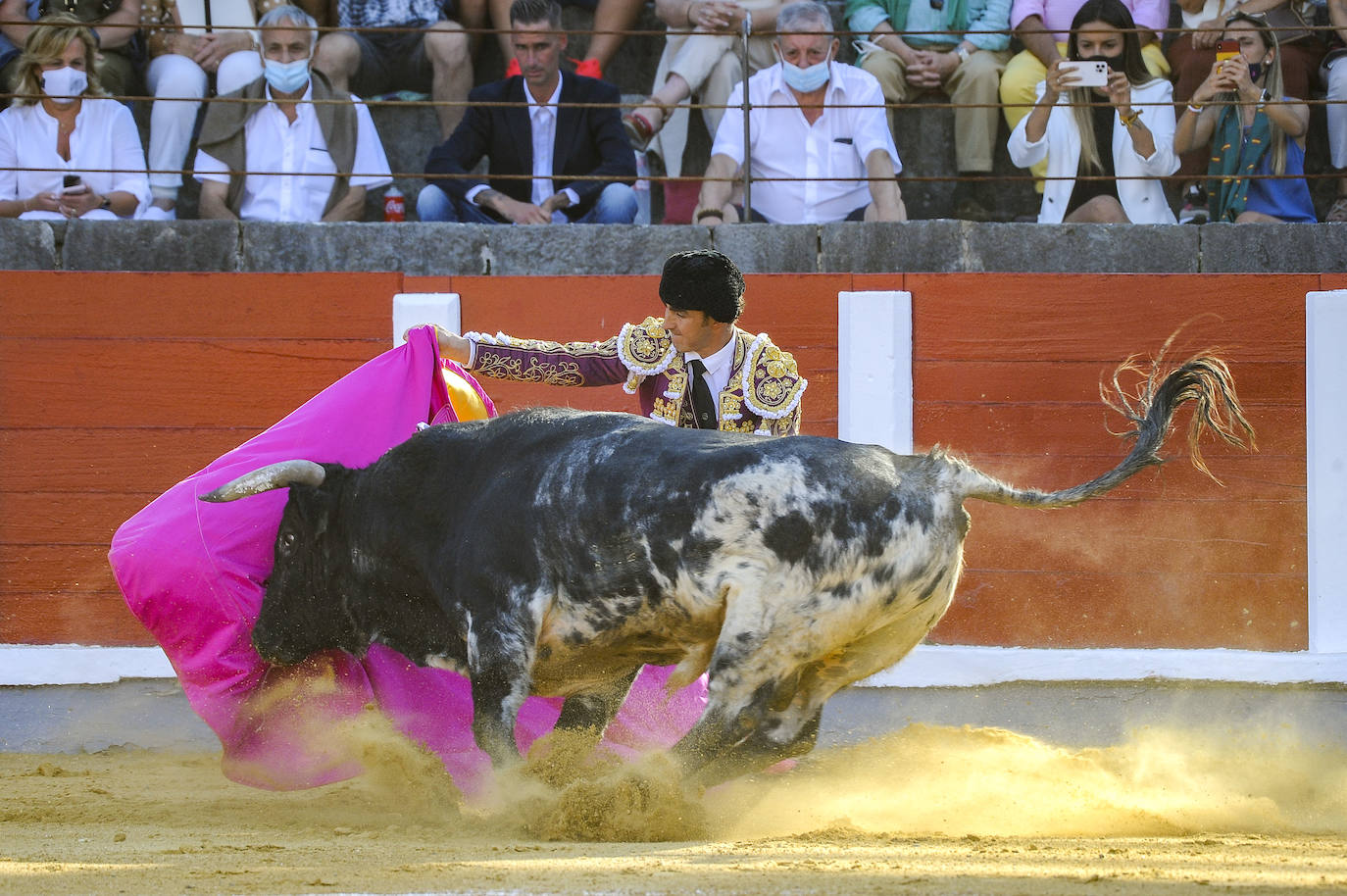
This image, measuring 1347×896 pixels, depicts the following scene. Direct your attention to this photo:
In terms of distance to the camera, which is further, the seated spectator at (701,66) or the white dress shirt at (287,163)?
the seated spectator at (701,66)

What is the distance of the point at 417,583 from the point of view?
3.29 m

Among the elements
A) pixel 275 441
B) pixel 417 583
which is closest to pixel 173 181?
pixel 275 441

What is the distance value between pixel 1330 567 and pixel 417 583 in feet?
10.5

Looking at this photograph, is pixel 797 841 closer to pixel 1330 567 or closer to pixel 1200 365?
pixel 1200 365

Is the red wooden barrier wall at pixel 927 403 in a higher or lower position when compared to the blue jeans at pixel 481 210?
lower

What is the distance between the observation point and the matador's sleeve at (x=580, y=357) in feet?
11.8

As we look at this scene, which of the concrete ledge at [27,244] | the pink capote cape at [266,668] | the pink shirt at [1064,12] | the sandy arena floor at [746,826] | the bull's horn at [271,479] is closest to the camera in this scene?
the sandy arena floor at [746,826]

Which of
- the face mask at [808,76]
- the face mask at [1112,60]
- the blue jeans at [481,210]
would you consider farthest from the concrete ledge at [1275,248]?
the blue jeans at [481,210]

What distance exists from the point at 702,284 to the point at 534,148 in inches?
92.6

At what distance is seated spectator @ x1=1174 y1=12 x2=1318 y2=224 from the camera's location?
217 inches

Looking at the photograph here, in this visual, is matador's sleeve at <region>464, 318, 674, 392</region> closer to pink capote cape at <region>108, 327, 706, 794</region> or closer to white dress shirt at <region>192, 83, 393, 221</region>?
pink capote cape at <region>108, 327, 706, 794</region>

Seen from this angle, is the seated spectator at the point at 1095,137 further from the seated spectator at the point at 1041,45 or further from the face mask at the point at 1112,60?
the seated spectator at the point at 1041,45

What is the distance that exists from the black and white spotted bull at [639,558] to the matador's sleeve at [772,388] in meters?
0.48

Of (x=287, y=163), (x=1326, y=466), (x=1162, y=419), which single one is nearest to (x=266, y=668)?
(x=1162, y=419)
